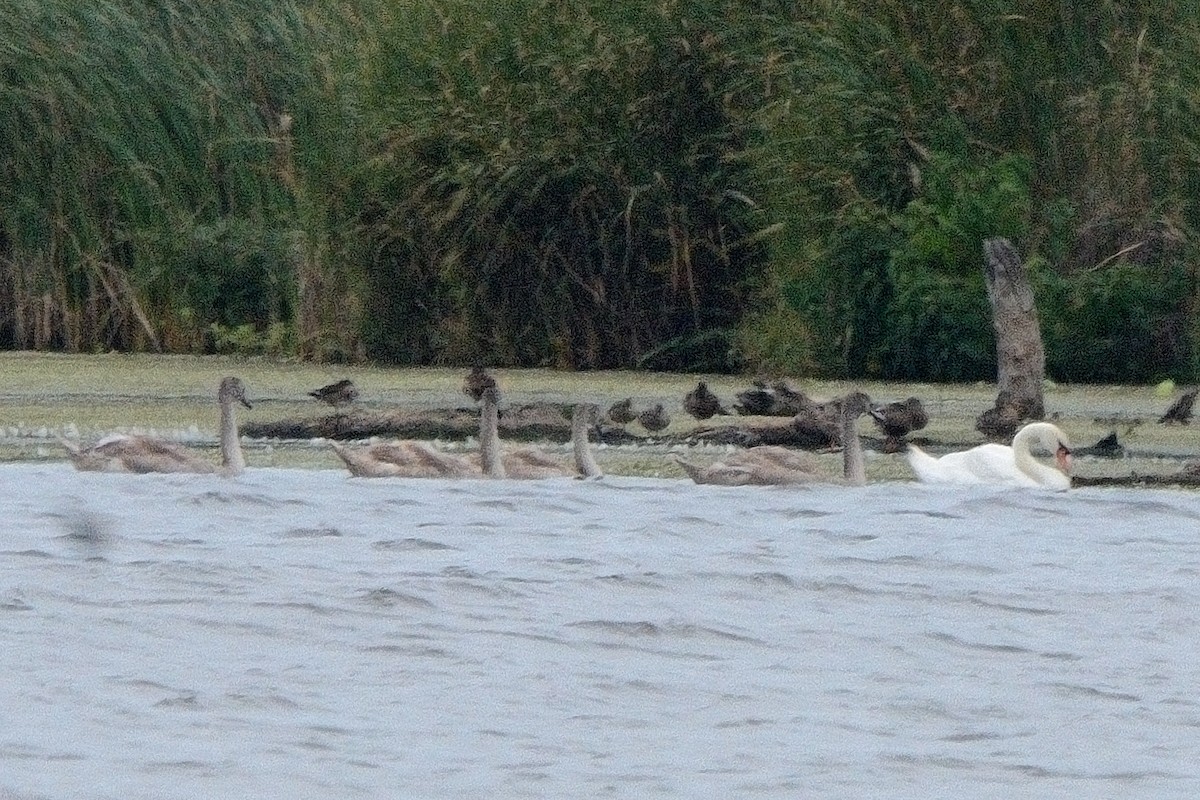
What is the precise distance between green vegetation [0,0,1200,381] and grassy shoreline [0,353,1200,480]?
470mm

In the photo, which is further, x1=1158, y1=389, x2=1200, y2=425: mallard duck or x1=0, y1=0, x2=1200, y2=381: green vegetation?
x1=0, y1=0, x2=1200, y2=381: green vegetation

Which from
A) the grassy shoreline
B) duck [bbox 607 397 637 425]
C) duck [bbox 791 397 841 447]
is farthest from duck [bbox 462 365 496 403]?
duck [bbox 791 397 841 447]

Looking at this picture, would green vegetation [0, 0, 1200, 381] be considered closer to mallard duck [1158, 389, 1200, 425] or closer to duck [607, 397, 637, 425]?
mallard duck [1158, 389, 1200, 425]

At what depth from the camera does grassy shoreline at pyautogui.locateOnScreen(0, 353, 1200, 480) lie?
1034 cm

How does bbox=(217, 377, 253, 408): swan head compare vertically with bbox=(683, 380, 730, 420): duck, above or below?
above

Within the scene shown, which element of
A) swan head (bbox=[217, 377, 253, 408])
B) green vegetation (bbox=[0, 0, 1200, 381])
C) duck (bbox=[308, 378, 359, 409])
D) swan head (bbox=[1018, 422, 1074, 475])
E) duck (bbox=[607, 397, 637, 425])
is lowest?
swan head (bbox=[1018, 422, 1074, 475])

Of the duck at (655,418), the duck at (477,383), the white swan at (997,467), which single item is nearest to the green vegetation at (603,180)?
the duck at (477,383)

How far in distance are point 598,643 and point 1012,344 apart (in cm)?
601

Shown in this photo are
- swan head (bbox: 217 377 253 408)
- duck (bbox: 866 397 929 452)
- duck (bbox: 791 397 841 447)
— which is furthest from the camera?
duck (bbox: 791 397 841 447)

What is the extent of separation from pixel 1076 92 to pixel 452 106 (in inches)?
136

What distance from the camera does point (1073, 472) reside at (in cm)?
960

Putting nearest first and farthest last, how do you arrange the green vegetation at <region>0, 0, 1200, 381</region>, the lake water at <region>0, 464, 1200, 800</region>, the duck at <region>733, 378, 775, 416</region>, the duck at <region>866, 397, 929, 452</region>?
the lake water at <region>0, 464, 1200, 800</region> → the duck at <region>866, 397, 929, 452</region> → the duck at <region>733, 378, 775, 416</region> → the green vegetation at <region>0, 0, 1200, 381</region>

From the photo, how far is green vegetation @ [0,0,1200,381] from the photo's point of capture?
44.2 feet

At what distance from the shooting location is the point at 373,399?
12.7 metres
